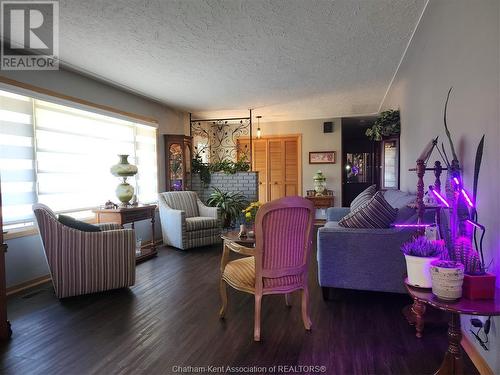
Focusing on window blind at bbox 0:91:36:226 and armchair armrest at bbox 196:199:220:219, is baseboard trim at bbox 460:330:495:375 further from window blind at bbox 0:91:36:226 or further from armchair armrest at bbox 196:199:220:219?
window blind at bbox 0:91:36:226

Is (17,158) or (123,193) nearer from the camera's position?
(17,158)

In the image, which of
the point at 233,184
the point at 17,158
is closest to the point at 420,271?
the point at 17,158

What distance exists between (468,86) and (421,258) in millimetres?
1113

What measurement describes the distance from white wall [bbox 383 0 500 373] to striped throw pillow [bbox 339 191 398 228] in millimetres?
678

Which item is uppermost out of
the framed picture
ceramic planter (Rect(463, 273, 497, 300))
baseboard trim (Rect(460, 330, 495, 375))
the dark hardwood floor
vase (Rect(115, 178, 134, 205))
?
the framed picture

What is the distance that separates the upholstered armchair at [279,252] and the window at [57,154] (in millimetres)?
2573

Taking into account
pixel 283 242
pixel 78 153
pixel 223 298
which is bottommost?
pixel 223 298

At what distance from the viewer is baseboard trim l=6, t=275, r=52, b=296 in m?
3.04

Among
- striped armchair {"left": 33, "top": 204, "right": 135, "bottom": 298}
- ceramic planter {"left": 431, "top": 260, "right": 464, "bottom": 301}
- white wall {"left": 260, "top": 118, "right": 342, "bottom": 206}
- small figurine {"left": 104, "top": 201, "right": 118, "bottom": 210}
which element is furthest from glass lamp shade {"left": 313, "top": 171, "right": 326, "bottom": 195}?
ceramic planter {"left": 431, "top": 260, "right": 464, "bottom": 301}

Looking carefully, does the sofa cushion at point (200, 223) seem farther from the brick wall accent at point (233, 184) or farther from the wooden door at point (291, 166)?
the wooden door at point (291, 166)

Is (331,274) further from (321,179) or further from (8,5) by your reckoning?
(321,179)

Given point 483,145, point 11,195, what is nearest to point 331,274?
point 483,145

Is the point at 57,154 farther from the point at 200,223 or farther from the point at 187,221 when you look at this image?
the point at 200,223

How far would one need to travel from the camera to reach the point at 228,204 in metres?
5.46
